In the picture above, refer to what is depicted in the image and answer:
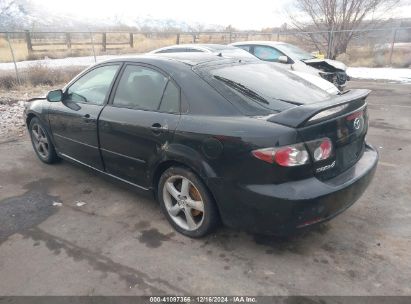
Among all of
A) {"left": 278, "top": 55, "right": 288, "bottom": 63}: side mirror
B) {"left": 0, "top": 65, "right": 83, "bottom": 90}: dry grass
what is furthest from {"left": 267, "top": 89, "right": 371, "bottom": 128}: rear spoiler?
{"left": 0, "top": 65, "right": 83, "bottom": 90}: dry grass

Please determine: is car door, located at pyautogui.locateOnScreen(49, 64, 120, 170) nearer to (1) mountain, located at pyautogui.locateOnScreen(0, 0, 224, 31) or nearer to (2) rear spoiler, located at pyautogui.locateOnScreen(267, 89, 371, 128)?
(2) rear spoiler, located at pyautogui.locateOnScreen(267, 89, 371, 128)

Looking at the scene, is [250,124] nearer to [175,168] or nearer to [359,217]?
[175,168]

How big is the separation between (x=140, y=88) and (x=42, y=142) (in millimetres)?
2317

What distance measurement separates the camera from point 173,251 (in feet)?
10.5

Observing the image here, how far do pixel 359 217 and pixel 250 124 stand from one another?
1.65 m

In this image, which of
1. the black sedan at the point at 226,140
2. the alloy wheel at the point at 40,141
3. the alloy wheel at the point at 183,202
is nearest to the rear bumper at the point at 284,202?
the black sedan at the point at 226,140

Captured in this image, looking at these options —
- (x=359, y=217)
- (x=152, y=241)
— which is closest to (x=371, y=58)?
(x=359, y=217)

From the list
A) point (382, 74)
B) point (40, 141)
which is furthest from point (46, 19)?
point (40, 141)

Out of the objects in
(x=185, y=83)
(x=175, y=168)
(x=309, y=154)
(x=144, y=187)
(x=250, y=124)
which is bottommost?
(x=144, y=187)

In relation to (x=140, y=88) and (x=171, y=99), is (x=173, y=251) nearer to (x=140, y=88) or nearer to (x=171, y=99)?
(x=171, y=99)

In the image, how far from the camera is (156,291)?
2.73 m

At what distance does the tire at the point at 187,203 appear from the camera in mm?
3133

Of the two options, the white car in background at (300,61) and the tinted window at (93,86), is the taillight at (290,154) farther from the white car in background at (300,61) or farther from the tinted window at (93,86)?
the white car in background at (300,61)

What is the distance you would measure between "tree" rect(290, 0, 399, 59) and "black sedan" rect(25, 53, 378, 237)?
15675mm
